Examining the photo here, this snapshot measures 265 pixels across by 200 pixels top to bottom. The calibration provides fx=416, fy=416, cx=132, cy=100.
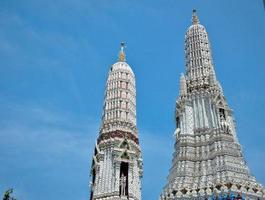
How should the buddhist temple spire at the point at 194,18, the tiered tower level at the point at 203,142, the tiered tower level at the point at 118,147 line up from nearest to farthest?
the tiered tower level at the point at 203,142 → the tiered tower level at the point at 118,147 → the buddhist temple spire at the point at 194,18

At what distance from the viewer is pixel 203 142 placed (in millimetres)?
40750

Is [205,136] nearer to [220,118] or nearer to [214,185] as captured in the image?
[220,118]

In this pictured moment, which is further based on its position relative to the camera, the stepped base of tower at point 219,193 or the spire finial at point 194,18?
the spire finial at point 194,18

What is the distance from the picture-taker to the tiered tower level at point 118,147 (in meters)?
39.6

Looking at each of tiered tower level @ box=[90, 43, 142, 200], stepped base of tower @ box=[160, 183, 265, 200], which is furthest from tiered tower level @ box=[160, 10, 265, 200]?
tiered tower level @ box=[90, 43, 142, 200]

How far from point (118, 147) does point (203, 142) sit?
334 inches

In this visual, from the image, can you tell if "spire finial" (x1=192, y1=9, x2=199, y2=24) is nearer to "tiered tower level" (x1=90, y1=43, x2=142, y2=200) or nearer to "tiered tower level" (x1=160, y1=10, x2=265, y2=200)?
"tiered tower level" (x1=160, y1=10, x2=265, y2=200)

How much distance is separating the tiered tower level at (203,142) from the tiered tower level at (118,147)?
158 inches

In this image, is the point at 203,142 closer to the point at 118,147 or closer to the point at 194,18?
the point at 118,147

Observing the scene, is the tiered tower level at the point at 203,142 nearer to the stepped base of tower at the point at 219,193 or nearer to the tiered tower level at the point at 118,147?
the stepped base of tower at the point at 219,193

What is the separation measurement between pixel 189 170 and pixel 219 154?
10.3 feet

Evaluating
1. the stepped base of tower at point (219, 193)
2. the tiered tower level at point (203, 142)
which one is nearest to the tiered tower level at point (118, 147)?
the tiered tower level at point (203, 142)

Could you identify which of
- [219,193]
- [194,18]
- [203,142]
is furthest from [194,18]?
[219,193]

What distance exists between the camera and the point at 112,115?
4488 centimetres
